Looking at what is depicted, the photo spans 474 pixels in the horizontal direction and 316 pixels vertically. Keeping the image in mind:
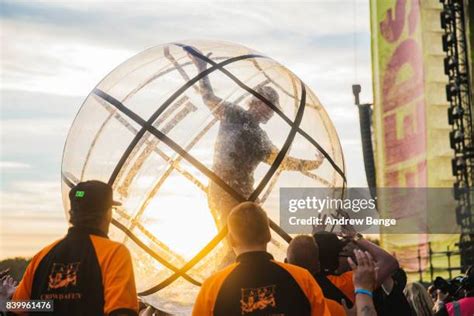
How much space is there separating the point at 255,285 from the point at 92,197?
Answer: 2.62ft

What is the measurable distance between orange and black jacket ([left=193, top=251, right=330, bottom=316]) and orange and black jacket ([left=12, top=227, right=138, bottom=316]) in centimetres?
33

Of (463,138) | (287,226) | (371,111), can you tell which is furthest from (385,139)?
(287,226)

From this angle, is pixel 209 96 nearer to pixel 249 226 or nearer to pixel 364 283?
pixel 249 226

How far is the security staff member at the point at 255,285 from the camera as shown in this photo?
2791 millimetres

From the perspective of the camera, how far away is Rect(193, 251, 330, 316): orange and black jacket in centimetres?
279

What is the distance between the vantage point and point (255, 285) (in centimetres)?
282

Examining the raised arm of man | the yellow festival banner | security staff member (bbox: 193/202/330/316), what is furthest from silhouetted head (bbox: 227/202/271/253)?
the yellow festival banner

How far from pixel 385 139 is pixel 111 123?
3061 centimetres

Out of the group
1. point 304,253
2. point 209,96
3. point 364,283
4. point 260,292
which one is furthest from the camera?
point 209,96

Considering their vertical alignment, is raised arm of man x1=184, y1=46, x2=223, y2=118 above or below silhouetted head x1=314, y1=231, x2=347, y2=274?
above

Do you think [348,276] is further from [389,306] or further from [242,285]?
[242,285]

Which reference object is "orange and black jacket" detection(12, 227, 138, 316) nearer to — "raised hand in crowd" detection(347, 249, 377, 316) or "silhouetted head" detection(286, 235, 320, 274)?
"silhouetted head" detection(286, 235, 320, 274)

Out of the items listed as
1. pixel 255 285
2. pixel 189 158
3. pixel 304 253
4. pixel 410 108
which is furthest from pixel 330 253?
pixel 410 108

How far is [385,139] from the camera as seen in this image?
111ft
